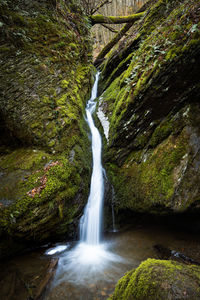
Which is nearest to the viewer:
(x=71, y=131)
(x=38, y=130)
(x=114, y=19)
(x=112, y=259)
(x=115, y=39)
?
(x=112, y=259)

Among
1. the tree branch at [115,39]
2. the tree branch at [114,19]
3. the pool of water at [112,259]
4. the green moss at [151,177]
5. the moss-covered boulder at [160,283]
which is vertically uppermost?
the tree branch at [115,39]

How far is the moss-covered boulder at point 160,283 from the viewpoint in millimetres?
1368

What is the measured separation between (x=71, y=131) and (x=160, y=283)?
15.1 ft

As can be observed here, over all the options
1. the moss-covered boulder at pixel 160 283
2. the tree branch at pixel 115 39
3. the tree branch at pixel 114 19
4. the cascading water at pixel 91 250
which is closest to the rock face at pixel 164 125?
the cascading water at pixel 91 250

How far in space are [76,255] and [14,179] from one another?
2607 mm

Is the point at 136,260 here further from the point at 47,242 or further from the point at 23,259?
the point at 23,259

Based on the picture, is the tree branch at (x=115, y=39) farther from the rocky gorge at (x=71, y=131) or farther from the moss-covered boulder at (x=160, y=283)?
the moss-covered boulder at (x=160, y=283)

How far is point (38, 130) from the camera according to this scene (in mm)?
4613

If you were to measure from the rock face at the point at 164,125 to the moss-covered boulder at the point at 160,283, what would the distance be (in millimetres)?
2534

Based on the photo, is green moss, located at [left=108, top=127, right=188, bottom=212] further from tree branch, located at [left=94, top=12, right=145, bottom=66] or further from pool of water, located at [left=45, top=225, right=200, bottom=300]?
tree branch, located at [left=94, top=12, right=145, bottom=66]

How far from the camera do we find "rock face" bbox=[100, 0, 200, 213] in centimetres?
384

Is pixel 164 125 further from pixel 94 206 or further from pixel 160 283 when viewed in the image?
pixel 160 283

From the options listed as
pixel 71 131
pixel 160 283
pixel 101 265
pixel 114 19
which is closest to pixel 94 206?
pixel 101 265

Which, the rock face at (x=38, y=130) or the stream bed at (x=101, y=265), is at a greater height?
the rock face at (x=38, y=130)
